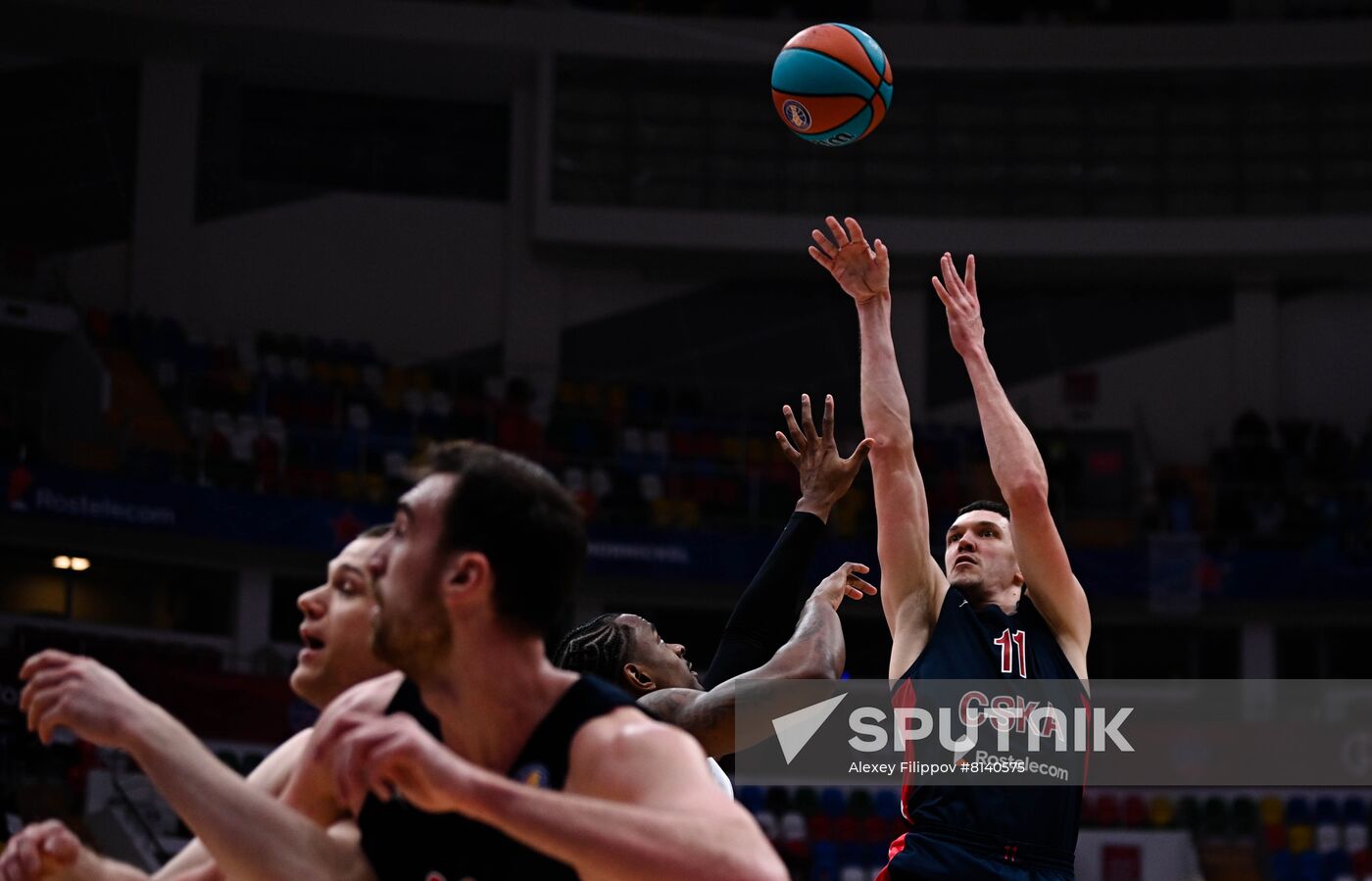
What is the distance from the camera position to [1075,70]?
26.2 metres

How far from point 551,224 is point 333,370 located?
4.39 meters

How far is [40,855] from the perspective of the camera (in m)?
2.85

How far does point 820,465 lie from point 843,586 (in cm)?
58

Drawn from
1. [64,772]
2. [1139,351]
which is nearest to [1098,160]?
[1139,351]

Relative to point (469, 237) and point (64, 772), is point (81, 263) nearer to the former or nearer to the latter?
point (469, 237)

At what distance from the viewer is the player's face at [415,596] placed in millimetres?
2971

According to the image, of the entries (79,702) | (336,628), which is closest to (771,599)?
(336,628)

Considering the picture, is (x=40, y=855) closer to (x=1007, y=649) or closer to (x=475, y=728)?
(x=475, y=728)

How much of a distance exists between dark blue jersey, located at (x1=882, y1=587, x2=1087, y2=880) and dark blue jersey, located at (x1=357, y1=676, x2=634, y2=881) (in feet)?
8.23

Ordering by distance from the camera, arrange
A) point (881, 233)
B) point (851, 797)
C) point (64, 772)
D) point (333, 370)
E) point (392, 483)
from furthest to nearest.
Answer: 1. point (881, 233)
2. point (333, 370)
3. point (392, 483)
4. point (851, 797)
5. point (64, 772)

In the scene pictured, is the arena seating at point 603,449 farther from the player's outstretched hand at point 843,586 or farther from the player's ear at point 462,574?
the player's ear at point 462,574

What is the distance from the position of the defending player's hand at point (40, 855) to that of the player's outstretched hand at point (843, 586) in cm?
258

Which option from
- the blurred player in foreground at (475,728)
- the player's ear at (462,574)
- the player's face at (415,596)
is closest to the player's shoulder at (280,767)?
the blurred player in foreground at (475,728)

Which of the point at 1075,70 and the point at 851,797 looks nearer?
the point at 851,797
